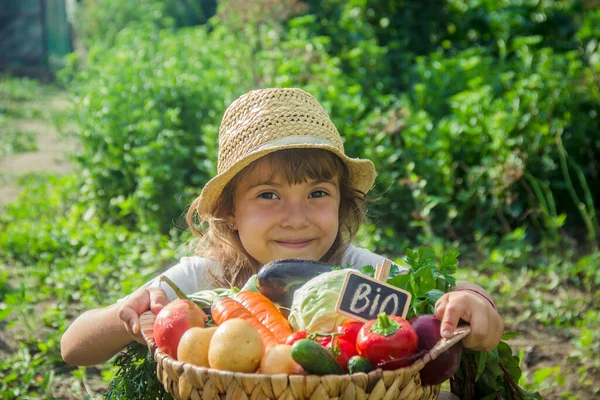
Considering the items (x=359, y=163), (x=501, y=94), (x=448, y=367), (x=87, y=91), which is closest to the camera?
(x=448, y=367)

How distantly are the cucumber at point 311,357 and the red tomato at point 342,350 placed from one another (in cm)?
9

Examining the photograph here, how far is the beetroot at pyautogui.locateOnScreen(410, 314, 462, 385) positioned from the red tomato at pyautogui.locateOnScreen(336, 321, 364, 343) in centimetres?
14

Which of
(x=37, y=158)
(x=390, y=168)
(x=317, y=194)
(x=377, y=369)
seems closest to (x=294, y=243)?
(x=317, y=194)

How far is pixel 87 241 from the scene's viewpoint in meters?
5.44

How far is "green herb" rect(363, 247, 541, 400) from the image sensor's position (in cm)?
211

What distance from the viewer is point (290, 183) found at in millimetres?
2611

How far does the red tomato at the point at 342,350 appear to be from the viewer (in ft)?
5.95

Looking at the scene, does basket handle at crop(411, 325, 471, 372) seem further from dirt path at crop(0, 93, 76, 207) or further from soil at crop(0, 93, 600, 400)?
dirt path at crop(0, 93, 76, 207)

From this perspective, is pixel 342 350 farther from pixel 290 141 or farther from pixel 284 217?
pixel 290 141

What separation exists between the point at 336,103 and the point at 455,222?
124 cm

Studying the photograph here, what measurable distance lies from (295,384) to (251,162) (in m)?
1.17

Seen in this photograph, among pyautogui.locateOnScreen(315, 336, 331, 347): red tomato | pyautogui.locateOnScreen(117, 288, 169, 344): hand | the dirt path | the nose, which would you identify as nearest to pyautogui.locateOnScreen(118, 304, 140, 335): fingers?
pyautogui.locateOnScreen(117, 288, 169, 344): hand

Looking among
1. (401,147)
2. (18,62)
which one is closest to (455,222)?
(401,147)

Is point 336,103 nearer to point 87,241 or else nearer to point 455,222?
point 455,222
